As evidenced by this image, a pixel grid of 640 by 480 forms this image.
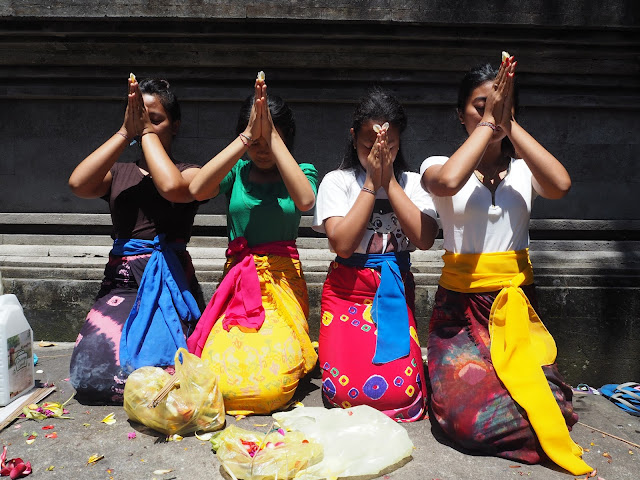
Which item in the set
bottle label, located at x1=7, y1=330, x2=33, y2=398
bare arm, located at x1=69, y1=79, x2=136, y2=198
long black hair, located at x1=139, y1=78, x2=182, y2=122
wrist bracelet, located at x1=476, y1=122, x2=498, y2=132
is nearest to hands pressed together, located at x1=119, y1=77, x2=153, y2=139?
bare arm, located at x1=69, y1=79, x2=136, y2=198

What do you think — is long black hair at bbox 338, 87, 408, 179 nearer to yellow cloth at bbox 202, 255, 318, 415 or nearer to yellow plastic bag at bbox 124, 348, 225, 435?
yellow cloth at bbox 202, 255, 318, 415

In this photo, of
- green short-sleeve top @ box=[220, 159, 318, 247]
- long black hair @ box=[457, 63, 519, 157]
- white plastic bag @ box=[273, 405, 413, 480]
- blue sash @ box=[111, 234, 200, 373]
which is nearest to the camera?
white plastic bag @ box=[273, 405, 413, 480]

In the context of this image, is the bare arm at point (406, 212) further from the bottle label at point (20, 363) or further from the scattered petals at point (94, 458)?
the bottle label at point (20, 363)

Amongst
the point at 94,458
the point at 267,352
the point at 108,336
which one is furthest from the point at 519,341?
the point at 108,336

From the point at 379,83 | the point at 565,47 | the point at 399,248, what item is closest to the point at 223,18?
the point at 379,83

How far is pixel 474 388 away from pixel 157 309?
1.94 metres

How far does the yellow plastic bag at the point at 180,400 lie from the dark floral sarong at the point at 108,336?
0.31 meters

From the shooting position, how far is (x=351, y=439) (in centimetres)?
275

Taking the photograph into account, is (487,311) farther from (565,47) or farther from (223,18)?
(223,18)

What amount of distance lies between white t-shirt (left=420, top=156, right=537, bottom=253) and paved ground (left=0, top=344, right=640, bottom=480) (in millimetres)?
1091

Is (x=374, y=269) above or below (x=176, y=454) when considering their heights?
above

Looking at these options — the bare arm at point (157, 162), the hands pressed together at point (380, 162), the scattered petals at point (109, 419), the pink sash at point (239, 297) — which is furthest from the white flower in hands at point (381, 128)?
the scattered petals at point (109, 419)

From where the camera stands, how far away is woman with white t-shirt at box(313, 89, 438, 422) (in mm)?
3133

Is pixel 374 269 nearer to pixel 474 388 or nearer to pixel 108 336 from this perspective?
pixel 474 388
